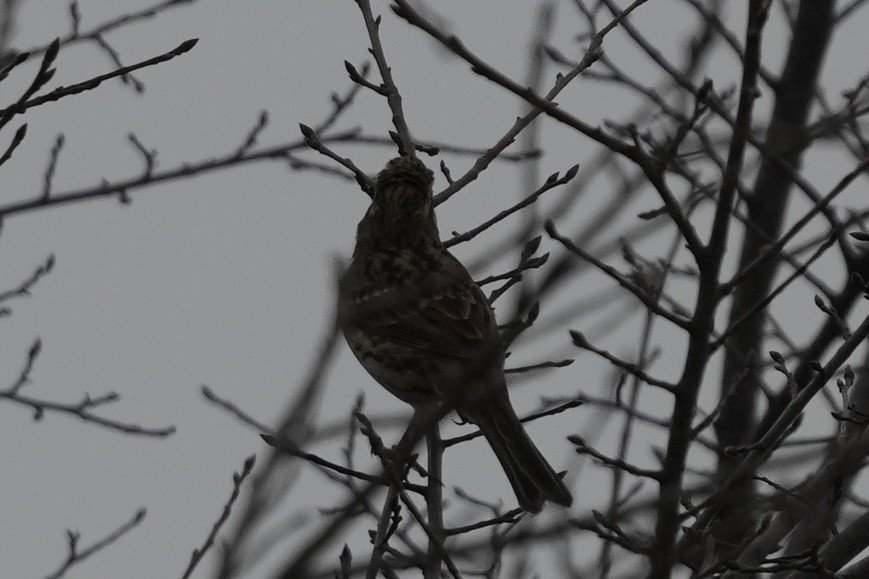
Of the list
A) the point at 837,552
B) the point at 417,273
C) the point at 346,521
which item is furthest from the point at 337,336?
the point at 417,273

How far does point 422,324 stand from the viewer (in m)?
7.50

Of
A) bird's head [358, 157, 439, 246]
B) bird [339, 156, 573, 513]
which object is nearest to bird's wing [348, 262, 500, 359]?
bird [339, 156, 573, 513]

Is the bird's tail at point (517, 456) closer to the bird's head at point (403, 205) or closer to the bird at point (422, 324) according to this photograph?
the bird at point (422, 324)

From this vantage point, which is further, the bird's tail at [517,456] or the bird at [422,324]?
the bird at [422,324]

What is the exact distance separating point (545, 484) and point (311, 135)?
7.79ft

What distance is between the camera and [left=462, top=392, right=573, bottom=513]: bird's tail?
637cm

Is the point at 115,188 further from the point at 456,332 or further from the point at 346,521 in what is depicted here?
the point at 346,521

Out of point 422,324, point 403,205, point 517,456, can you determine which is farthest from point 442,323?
point 517,456

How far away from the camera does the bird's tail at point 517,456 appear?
637 centimetres

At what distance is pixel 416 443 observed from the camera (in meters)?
2.23

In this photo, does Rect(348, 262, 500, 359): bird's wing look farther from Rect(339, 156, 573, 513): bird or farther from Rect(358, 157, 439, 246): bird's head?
Rect(358, 157, 439, 246): bird's head

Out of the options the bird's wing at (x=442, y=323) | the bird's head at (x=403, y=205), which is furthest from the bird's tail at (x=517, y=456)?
the bird's head at (x=403, y=205)

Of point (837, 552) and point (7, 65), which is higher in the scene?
point (7, 65)

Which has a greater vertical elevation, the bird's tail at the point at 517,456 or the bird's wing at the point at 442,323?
the bird's wing at the point at 442,323
